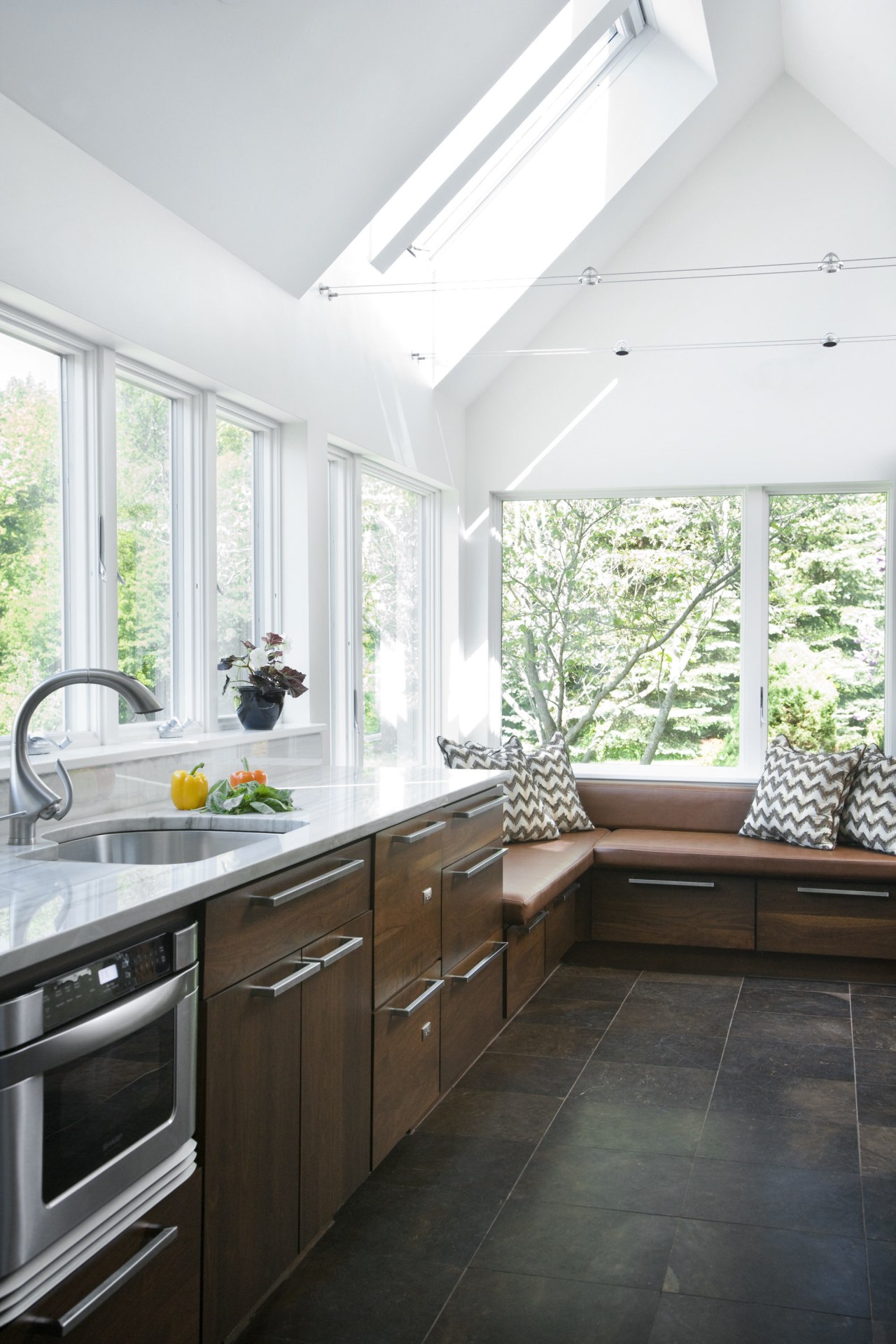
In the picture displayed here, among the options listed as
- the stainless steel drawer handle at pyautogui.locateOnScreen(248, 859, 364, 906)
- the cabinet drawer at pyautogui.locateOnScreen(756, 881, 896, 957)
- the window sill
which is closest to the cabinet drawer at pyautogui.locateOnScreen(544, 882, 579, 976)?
the cabinet drawer at pyautogui.locateOnScreen(756, 881, 896, 957)

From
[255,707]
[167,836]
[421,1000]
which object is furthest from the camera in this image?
[255,707]

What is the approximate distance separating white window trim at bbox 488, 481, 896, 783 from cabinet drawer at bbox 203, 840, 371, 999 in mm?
3347

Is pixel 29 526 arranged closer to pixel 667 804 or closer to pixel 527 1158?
pixel 527 1158

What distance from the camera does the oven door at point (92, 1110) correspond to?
141cm

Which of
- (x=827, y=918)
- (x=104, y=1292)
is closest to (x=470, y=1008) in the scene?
(x=827, y=918)

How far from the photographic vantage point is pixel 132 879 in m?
1.87

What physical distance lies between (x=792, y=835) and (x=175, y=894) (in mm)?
3685

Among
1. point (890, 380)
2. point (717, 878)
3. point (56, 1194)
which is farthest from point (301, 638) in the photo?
point (890, 380)

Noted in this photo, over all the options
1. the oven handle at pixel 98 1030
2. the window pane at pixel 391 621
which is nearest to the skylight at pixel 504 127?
the window pane at pixel 391 621

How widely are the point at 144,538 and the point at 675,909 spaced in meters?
2.72

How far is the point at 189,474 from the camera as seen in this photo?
11.8 feet

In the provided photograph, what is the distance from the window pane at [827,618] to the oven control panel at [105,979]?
436 centimetres

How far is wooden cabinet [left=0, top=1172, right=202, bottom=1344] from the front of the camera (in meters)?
1.49

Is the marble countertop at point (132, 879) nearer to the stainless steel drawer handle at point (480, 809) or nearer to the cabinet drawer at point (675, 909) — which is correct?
the stainless steel drawer handle at point (480, 809)
